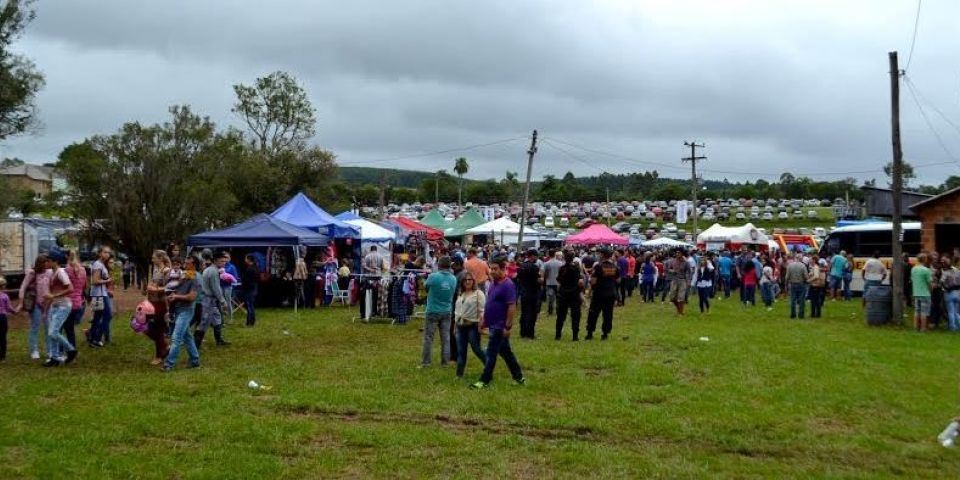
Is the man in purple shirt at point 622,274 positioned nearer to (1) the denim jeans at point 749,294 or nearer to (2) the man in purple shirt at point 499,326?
(1) the denim jeans at point 749,294

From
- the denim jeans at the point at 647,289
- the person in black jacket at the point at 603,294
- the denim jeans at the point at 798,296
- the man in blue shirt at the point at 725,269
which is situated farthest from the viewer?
the man in blue shirt at the point at 725,269

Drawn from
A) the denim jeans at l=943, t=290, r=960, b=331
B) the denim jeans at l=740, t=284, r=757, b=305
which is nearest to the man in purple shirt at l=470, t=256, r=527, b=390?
the denim jeans at l=943, t=290, r=960, b=331

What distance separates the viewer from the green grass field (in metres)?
6.63

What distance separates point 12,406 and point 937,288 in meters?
17.1

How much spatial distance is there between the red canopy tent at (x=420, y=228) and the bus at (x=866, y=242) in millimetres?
17324

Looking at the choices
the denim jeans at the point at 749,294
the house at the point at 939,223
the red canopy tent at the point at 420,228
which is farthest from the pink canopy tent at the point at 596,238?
the house at the point at 939,223

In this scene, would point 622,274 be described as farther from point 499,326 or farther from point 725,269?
point 499,326

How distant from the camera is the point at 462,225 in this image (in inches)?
1663

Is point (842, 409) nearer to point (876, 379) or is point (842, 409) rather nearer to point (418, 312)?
point (876, 379)

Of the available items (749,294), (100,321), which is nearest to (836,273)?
(749,294)

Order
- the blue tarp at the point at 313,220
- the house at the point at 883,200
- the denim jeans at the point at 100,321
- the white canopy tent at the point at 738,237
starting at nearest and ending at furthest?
the denim jeans at the point at 100,321 < the blue tarp at the point at 313,220 < the house at the point at 883,200 < the white canopy tent at the point at 738,237

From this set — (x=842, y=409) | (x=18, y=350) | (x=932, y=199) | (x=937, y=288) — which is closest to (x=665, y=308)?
(x=937, y=288)

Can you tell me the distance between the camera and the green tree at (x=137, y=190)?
25328mm

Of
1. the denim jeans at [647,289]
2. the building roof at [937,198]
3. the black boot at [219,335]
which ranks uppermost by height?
the building roof at [937,198]
